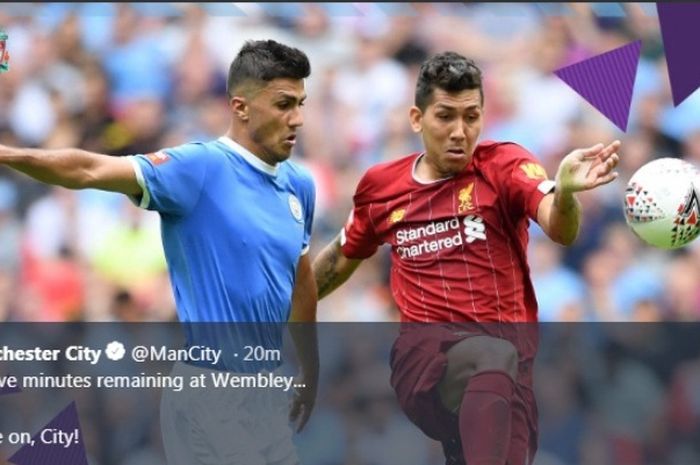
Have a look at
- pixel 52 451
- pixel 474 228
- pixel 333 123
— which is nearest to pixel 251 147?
pixel 474 228

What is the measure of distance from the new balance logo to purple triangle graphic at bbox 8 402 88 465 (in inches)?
73.3

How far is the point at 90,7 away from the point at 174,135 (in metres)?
1.31

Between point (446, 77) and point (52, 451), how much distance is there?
2231mm

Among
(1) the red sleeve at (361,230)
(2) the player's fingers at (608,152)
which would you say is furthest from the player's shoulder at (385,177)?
(2) the player's fingers at (608,152)

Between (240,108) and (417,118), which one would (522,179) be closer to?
(417,118)

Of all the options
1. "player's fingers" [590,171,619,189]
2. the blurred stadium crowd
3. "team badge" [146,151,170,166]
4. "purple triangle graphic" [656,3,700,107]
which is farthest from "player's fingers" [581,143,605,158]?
"purple triangle graphic" [656,3,700,107]

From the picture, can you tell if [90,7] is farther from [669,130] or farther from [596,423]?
[596,423]

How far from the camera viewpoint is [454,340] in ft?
16.8

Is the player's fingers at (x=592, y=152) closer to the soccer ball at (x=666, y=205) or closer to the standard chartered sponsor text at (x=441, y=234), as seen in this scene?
the soccer ball at (x=666, y=205)

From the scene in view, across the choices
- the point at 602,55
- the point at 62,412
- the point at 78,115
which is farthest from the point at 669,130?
the point at 62,412

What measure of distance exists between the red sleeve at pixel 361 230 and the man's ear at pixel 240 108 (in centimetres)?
71

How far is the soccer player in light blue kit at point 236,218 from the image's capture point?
4793mm

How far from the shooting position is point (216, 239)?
15.9ft

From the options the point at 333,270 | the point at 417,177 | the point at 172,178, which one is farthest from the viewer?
the point at 333,270
